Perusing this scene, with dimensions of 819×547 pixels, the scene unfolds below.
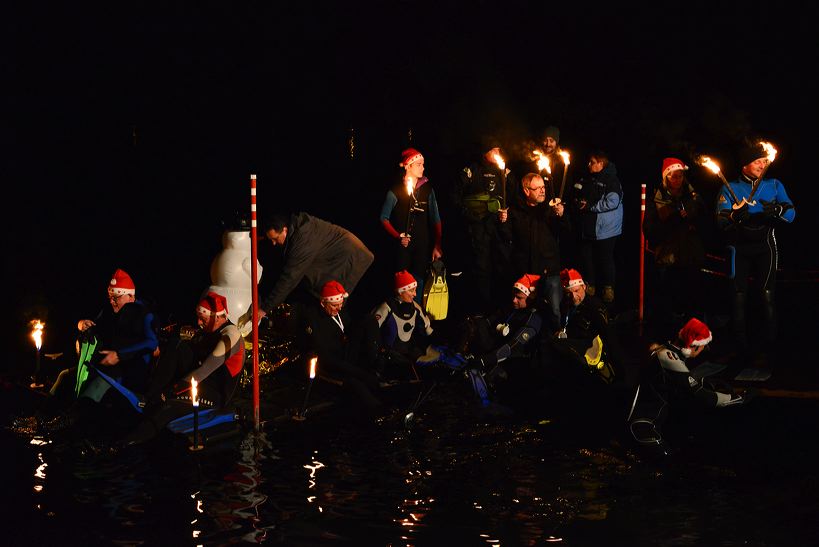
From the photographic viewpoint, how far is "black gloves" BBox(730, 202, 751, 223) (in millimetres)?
13914

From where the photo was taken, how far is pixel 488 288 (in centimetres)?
1576

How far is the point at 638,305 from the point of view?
661 inches

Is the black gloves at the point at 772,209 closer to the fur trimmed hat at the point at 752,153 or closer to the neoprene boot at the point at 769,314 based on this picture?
the fur trimmed hat at the point at 752,153

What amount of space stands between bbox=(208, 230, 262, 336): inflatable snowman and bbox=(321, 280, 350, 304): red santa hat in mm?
1435

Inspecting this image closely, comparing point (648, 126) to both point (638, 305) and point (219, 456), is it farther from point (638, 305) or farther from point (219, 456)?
point (219, 456)

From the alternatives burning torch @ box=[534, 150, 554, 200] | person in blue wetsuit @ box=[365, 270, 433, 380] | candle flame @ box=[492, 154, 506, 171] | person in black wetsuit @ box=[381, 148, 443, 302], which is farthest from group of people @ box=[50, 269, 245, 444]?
burning torch @ box=[534, 150, 554, 200]

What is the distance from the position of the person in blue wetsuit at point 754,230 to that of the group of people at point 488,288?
0.01 metres

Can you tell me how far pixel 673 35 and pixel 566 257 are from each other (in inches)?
137

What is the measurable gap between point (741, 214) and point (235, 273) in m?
5.34

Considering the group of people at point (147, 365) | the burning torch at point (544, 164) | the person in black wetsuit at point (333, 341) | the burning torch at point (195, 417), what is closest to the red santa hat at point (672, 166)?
the burning torch at point (544, 164)

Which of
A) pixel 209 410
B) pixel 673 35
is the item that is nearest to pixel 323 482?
pixel 209 410

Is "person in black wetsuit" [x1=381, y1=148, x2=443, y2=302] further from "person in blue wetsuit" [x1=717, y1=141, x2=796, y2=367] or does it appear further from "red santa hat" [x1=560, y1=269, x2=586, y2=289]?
"person in blue wetsuit" [x1=717, y1=141, x2=796, y2=367]

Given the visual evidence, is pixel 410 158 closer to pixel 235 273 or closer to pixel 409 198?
pixel 409 198

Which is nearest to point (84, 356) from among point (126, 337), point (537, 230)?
point (126, 337)
